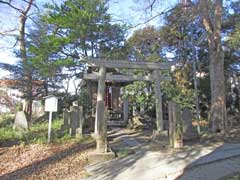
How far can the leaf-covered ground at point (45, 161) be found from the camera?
8133 mm

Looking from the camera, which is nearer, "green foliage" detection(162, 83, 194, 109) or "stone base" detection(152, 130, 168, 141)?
"stone base" detection(152, 130, 168, 141)

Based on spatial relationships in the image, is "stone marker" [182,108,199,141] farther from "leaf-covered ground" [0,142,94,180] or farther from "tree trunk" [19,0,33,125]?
"tree trunk" [19,0,33,125]

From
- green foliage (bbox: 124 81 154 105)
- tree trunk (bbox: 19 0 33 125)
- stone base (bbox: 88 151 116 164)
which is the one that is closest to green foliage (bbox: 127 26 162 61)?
green foliage (bbox: 124 81 154 105)

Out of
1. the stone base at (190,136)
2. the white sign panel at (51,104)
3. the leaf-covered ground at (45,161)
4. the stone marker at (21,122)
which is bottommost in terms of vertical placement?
the leaf-covered ground at (45,161)

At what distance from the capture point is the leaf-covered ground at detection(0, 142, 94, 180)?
8133 millimetres

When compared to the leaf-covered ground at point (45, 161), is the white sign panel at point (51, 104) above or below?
above

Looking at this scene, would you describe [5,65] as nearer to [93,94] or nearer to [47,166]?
[93,94]

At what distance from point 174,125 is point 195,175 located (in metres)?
3.10

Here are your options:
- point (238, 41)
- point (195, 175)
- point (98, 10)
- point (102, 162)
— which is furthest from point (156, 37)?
point (195, 175)

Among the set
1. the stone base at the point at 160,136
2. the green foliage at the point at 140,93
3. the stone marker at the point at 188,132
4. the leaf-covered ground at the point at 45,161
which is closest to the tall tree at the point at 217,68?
the stone marker at the point at 188,132

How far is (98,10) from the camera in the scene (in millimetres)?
19156

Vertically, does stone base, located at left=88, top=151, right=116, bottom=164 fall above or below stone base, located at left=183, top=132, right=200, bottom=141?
below

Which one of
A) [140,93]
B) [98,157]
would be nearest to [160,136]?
[98,157]

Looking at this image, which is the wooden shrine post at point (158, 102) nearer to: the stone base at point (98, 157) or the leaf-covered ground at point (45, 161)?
the leaf-covered ground at point (45, 161)
